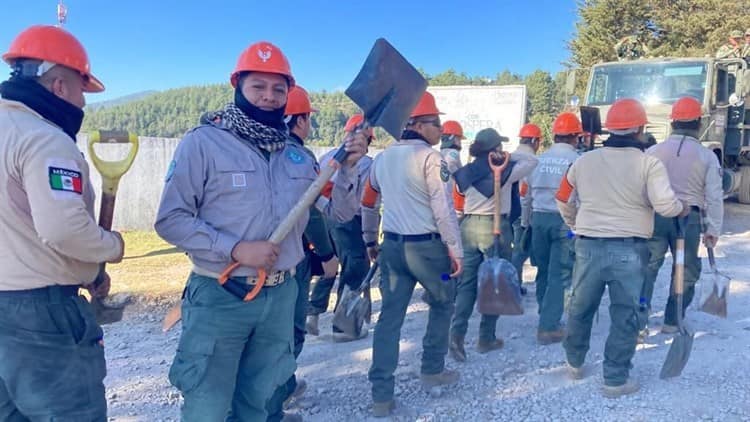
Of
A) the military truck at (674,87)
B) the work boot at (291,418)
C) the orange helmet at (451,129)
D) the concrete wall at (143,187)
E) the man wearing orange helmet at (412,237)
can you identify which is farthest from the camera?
the concrete wall at (143,187)

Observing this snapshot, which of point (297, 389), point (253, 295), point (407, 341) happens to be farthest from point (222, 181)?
point (407, 341)

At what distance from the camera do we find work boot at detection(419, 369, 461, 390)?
3898 millimetres

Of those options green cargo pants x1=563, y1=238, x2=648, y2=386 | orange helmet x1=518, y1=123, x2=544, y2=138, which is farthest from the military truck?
green cargo pants x1=563, y1=238, x2=648, y2=386

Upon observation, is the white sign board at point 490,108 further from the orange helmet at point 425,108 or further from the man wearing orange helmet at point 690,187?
the orange helmet at point 425,108

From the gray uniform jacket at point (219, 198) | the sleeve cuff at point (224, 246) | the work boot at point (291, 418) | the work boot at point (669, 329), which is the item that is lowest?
the work boot at point (291, 418)

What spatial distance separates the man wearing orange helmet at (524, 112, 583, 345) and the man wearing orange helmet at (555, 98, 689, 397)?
89cm

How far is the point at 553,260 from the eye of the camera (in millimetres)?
4809

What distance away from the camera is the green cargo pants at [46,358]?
6.26ft

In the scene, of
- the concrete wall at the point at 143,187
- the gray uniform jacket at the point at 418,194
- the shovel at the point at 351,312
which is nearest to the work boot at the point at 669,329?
the gray uniform jacket at the point at 418,194

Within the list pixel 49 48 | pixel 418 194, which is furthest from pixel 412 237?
pixel 49 48

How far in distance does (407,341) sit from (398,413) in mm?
1282

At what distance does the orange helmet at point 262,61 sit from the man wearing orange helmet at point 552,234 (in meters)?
3.21

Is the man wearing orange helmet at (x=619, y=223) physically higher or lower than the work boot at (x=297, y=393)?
higher

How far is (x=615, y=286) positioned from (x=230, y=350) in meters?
2.63
